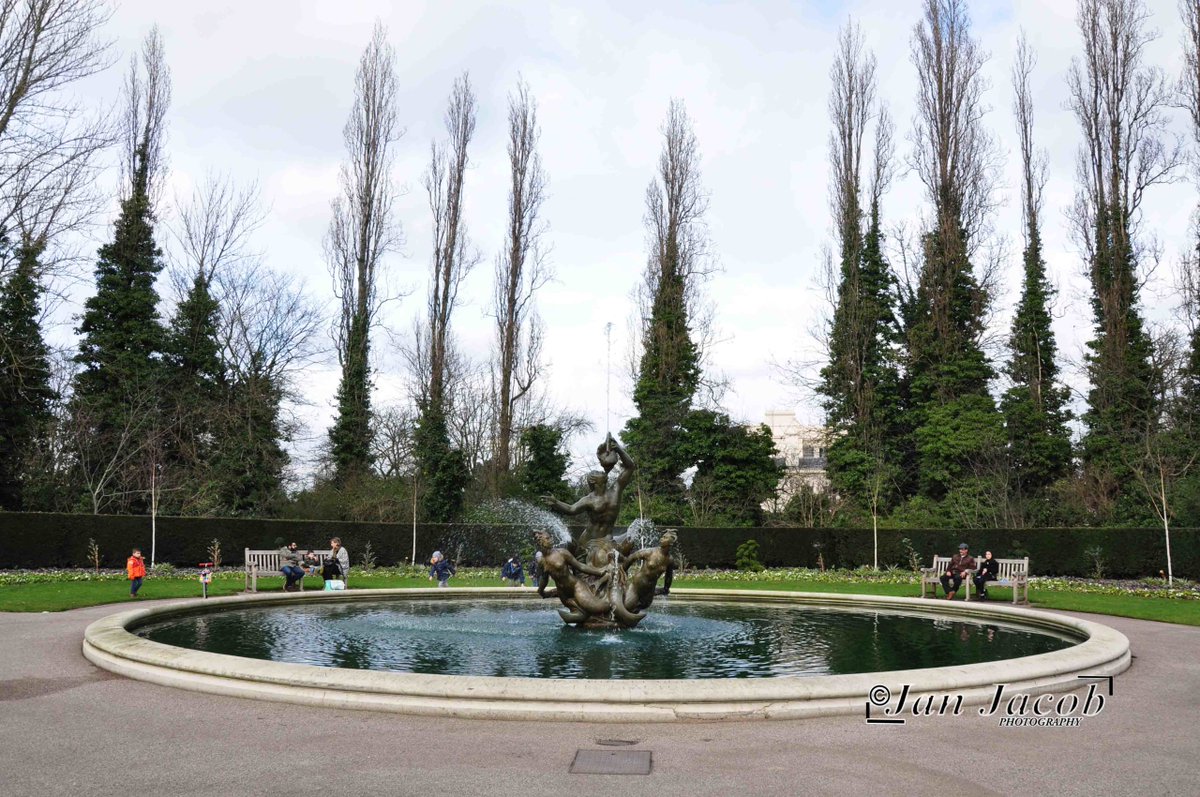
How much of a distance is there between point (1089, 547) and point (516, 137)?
30.7 metres

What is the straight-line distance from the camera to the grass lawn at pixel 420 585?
51.0ft

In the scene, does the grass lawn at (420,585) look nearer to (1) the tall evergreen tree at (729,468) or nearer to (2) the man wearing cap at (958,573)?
(2) the man wearing cap at (958,573)

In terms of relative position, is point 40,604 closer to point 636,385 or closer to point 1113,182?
point 636,385

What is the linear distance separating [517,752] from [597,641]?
5.56 m

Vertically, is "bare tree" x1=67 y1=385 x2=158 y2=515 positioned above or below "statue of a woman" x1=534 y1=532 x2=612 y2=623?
above

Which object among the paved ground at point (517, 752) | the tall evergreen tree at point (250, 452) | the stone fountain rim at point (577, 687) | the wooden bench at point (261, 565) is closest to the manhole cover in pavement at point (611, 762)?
the paved ground at point (517, 752)

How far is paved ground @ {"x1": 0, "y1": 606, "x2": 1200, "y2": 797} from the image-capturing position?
17.4 ft

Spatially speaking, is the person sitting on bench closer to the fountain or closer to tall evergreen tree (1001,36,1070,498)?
the fountain

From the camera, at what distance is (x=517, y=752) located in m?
6.07

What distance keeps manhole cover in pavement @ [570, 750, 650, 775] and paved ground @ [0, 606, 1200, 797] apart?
9 centimetres

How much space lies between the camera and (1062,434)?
36125 millimetres

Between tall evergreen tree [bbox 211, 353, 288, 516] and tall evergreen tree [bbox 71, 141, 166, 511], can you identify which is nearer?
tall evergreen tree [bbox 71, 141, 166, 511]

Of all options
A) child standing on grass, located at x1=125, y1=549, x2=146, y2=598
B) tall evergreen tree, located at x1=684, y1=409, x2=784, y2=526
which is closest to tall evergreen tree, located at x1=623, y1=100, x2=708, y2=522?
tall evergreen tree, located at x1=684, y1=409, x2=784, y2=526

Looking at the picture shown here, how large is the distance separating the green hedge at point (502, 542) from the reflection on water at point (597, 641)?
42.9 feet
